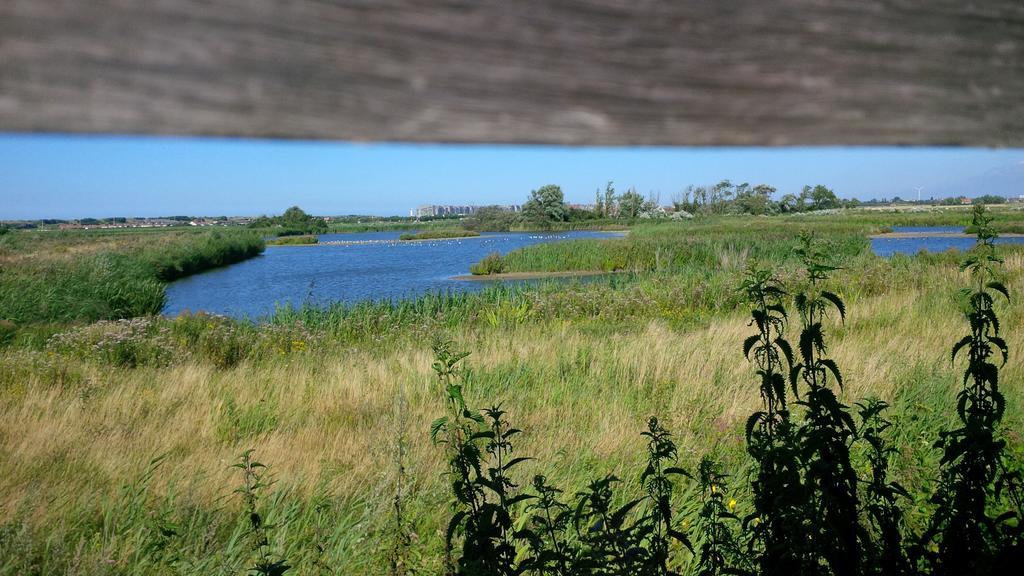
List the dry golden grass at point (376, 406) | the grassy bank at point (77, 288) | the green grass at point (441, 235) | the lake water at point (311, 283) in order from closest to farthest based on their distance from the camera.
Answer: the dry golden grass at point (376, 406)
the grassy bank at point (77, 288)
the lake water at point (311, 283)
the green grass at point (441, 235)

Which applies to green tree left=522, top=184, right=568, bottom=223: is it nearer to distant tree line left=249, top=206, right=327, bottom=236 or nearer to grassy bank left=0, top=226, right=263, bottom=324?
distant tree line left=249, top=206, right=327, bottom=236

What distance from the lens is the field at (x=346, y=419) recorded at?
2951 millimetres

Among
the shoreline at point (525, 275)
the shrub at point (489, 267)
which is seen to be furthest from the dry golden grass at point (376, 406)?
the shrub at point (489, 267)

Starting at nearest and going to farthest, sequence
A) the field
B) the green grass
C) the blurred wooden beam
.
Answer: the blurred wooden beam < the field < the green grass

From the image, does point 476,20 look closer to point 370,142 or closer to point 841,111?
point 370,142

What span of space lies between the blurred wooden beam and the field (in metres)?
1.83

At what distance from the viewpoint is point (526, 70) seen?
0.71 m

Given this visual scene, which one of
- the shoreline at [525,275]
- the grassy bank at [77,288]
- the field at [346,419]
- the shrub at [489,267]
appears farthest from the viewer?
the shrub at [489,267]

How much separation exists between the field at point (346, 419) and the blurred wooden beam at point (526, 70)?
1831 mm

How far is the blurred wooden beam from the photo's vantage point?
1.86 feet

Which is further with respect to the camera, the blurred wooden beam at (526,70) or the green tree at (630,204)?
the green tree at (630,204)

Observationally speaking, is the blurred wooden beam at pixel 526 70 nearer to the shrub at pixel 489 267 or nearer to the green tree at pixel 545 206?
the shrub at pixel 489 267

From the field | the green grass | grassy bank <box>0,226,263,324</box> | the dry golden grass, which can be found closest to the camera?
the field

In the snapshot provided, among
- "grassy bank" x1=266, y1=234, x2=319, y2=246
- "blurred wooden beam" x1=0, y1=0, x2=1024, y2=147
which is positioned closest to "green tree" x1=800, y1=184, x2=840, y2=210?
"grassy bank" x1=266, y1=234, x2=319, y2=246
